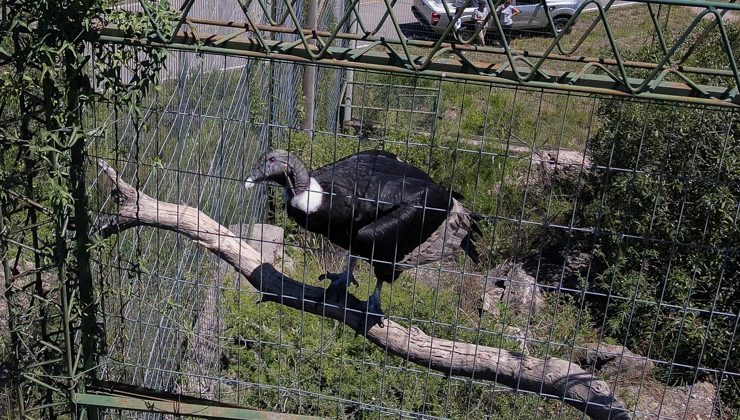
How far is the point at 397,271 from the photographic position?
3.62 metres

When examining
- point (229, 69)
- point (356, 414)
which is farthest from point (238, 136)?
point (356, 414)

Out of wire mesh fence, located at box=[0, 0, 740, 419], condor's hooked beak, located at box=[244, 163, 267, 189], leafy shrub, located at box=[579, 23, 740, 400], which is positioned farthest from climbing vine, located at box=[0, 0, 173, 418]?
leafy shrub, located at box=[579, 23, 740, 400]

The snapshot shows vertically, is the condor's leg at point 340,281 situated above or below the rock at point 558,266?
above

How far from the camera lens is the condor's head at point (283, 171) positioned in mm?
3338

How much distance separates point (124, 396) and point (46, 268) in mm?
548

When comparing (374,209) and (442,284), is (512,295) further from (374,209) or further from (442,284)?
(374,209)

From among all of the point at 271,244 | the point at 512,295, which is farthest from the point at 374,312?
the point at 512,295

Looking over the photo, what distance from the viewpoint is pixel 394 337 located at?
336cm

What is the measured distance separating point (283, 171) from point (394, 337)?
2.74ft

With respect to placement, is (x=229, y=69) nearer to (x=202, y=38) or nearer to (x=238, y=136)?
(x=238, y=136)

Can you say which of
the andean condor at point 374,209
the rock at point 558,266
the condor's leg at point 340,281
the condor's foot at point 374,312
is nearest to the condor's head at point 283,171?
the andean condor at point 374,209

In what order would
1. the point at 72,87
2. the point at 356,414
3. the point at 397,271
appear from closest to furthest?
1. the point at 72,87
2. the point at 397,271
3. the point at 356,414

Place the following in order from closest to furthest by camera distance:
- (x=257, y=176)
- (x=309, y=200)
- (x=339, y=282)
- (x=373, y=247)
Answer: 1. (x=373, y=247)
2. (x=257, y=176)
3. (x=309, y=200)
4. (x=339, y=282)

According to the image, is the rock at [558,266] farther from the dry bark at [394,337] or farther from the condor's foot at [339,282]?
the dry bark at [394,337]
